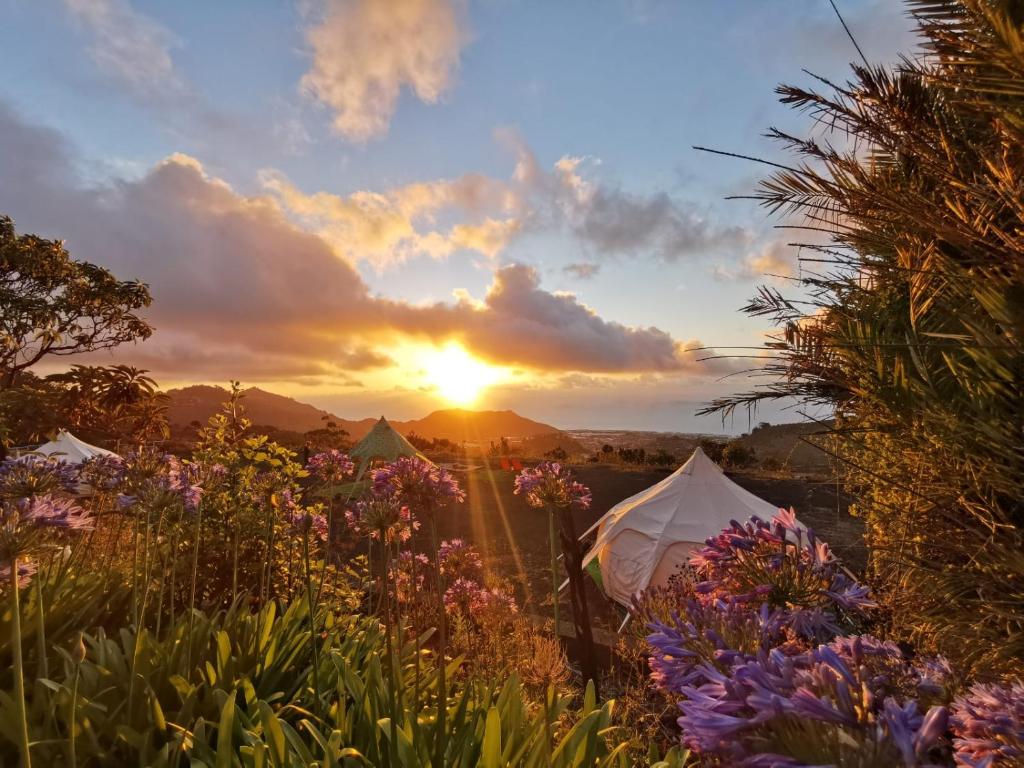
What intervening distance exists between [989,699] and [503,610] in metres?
6.18

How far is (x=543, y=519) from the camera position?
20.5 m

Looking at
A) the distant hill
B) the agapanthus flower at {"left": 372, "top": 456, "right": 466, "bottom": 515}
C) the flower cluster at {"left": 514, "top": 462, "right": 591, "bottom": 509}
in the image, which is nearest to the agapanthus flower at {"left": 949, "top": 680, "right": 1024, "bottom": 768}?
the agapanthus flower at {"left": 372, "top": 456, "right": 466, "bottom": 515}

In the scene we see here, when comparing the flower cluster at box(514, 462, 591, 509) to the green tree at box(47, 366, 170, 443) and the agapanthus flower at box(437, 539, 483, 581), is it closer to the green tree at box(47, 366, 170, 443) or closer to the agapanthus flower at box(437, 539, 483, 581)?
the agapanthus flower at box(437, 539, 483, 581)

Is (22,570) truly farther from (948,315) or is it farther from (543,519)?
(543,519)

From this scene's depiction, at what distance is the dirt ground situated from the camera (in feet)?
42.4

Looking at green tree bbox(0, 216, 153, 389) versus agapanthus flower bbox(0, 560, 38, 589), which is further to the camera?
green tree bbox(0, 216, 153, 389)

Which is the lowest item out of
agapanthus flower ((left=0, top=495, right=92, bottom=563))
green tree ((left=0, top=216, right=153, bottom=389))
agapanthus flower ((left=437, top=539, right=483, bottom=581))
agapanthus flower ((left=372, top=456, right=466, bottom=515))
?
agapanthus flower ((left=437, top=539, right=483, bottom=581))

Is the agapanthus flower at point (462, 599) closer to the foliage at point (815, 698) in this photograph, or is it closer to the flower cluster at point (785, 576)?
the flower cluster at point (785, 576)

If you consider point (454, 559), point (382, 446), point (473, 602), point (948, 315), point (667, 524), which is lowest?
point (667, 524)

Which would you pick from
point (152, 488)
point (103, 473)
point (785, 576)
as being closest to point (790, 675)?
point (785, 576)

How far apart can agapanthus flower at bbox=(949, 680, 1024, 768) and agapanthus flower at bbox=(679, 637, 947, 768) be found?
0.19ft

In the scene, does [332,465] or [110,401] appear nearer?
[332,465]

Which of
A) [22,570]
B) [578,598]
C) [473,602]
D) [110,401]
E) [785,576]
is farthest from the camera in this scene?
[110,401]

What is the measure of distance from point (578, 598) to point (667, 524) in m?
5.08
